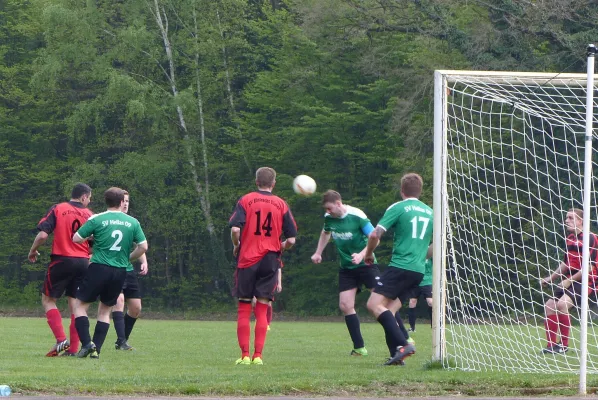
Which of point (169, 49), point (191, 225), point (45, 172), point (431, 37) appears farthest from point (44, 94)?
point (431, 37)

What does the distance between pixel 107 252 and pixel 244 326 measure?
5.49ft

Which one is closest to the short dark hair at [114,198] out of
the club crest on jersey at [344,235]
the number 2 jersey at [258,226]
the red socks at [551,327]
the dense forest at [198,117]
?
the number 2 jersey at [258,226]

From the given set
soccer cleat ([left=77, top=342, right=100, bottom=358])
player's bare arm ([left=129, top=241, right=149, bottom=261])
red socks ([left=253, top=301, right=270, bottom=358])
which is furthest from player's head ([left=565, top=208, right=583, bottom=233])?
soccer cleat ([left=77, top=342, right=100, bottom=358])

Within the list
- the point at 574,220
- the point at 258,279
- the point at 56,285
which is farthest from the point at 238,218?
the point at 574,220

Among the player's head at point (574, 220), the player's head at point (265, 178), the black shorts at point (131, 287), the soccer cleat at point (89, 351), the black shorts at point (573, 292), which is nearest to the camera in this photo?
the player's head at point (265, 178)

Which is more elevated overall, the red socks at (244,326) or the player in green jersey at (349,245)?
the player in green jersey at (349,245)

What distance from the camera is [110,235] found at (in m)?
10.3

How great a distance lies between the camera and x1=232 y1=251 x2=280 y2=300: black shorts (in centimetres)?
973

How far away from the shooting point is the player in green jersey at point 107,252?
10.3m

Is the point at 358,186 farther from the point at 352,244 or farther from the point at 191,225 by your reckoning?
the point at 352,244

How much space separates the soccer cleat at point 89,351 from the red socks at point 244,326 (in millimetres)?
1737

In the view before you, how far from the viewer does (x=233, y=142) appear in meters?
41.4

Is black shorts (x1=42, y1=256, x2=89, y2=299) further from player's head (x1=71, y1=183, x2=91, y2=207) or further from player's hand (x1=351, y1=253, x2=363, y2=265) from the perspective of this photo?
player's hand (x1=351, y1=253, x2=363, y2=265)

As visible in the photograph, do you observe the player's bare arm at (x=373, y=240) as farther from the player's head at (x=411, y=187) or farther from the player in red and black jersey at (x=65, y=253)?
the player in red and black jersey at (x=65, y=253)
